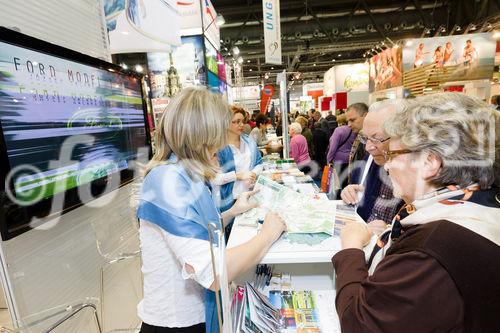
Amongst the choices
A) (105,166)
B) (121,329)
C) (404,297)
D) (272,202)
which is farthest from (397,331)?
(121,329)

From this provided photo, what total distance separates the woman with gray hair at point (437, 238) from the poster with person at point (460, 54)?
385 inches

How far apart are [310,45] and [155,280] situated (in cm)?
1399

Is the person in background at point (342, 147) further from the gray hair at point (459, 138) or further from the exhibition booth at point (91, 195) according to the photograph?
the gray hair at point (459, 138)

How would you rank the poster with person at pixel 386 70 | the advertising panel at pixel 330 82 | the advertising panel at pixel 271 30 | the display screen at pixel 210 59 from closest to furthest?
the display screen at pixel 210 59, the advertising panel at pixel 271 30, the poster with person at pixel 386 70, the advertising panel at pixel 330 82

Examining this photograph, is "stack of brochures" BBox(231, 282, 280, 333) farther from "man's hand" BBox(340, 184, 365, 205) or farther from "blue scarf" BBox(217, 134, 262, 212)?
"blue scarf" BBox(217, 134, 262, 212)

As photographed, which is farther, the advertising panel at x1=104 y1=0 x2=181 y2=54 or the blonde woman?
the advertising panel at x1=104 y1=0 x2=181 y2=54

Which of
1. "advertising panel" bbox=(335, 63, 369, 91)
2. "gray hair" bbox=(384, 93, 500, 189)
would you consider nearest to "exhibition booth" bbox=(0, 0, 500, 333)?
"gray hair" bbox=(384, 93, 500, 189)

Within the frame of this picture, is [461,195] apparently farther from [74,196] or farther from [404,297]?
[74,196]

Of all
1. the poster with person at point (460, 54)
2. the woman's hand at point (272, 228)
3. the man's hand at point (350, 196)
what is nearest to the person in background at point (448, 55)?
the poster with person at point (460, 54)

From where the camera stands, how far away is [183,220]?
894 millimetres

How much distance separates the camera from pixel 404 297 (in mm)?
643

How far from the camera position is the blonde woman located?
904 millimetres

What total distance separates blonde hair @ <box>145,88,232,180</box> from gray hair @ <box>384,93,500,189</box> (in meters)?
0.65

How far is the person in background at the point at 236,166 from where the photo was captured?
245 centimetres
